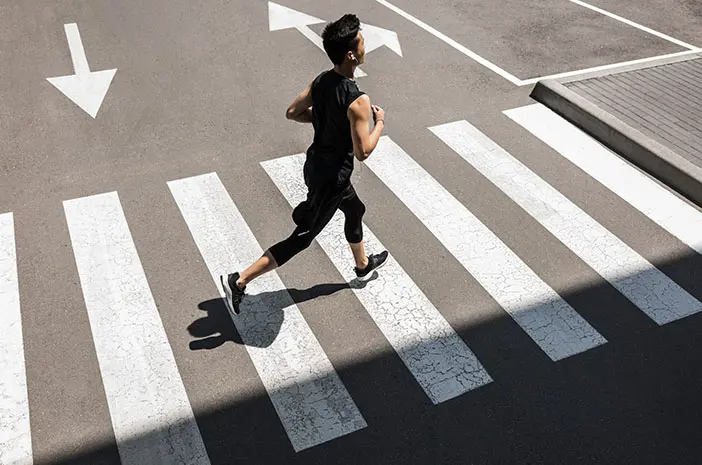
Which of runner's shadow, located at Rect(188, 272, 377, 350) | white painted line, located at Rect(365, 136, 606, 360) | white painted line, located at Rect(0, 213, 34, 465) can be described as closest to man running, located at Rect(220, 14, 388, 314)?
runner's shadow, located at Rect(188, 272, 377, 350)

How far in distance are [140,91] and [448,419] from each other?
6465 millimetres

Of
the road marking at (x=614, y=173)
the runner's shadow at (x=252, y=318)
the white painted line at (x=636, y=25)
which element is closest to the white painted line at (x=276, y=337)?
the runner's shadow at (x=252, y=318)

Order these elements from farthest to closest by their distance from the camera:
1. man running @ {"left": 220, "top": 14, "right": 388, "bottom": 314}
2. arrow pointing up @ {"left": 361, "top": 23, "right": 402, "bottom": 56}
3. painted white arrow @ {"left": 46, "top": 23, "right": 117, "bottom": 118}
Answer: arrow pointing up @ {"left": 361, "top": 23, "right": 402, "bottom": 56}
painted white arrow @ {"left": 46, "top": 23, "right": 117, "bottom": 118}
man running @ {"left": 220, "top": 14, "right": 388, "bottom": 314}

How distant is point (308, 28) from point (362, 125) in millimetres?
7174

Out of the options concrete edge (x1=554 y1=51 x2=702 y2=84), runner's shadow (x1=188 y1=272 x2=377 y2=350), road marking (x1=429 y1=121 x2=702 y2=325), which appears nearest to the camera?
runner's shadow (x1=188 y1=272 x2=377 y2=350)

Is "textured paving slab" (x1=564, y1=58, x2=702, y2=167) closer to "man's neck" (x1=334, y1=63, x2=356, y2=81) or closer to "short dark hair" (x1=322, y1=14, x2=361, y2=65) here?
"man's neck" (x1=334, y1=63, x2=356, y2=81)

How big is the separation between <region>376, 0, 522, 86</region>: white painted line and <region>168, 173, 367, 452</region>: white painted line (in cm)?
474

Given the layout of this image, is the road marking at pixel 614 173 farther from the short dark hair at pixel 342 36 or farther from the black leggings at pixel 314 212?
the short dark hair at pixel 342 36

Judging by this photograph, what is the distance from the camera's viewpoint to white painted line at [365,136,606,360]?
5.52 meters

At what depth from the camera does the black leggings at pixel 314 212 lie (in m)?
5.23

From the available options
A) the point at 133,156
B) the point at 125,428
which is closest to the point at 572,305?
the point at 125,428

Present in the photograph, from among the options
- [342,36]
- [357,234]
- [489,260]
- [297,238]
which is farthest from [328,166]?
[489,260]

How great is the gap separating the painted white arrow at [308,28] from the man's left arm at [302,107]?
5.02 metres

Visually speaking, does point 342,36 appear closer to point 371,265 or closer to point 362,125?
point 362,125
